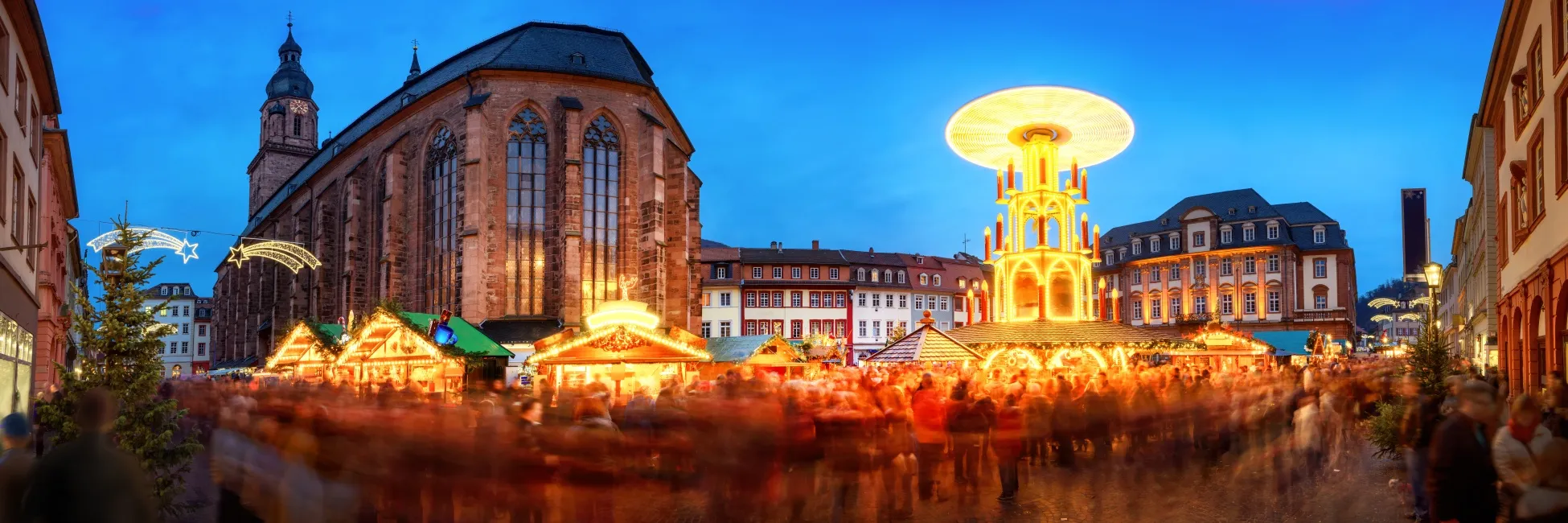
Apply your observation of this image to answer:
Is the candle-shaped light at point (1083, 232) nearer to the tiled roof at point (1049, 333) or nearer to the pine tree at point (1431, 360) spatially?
the tiled roof at point (1049, 333)

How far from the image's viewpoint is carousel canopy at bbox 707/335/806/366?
3008 cm

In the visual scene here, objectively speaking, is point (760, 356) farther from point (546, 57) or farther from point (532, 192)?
point (546, 57)

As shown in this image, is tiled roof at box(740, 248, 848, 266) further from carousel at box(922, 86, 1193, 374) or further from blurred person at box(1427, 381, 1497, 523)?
blurred person at box(1427, 381, 1497, 523)

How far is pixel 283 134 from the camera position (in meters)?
81.2

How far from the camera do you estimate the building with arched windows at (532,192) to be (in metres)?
36.0

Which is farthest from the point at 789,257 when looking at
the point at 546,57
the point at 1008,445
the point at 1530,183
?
the point at 1008,445

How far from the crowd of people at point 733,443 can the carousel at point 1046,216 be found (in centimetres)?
1041

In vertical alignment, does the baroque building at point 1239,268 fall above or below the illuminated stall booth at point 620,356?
above

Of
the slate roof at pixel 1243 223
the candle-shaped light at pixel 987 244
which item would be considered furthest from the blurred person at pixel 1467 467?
the slate roof at pixel 1243 223

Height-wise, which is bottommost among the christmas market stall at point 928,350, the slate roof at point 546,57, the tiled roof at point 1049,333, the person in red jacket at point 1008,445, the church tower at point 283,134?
the person in red jacket at point 1008,445

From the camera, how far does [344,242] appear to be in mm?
44062

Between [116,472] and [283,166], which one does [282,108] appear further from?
[116,472]

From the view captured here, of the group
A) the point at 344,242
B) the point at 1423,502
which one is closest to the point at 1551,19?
the point at 1423,502

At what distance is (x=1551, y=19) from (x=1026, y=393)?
9.72m
